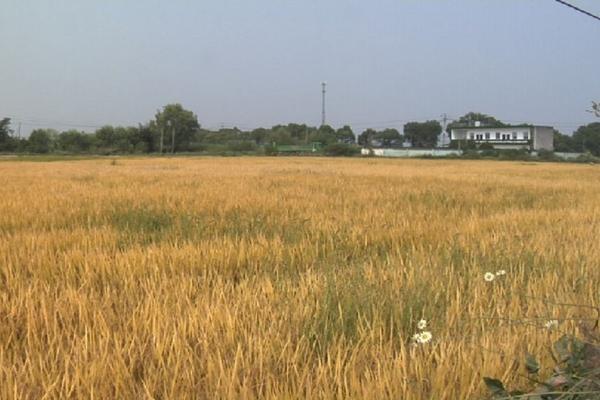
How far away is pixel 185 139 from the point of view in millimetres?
87188

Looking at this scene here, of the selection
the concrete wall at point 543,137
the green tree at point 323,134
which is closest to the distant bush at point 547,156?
the concrete wall at point 543,137

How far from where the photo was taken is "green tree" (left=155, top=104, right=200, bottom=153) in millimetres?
85062

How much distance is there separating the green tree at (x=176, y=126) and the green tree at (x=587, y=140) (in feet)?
210

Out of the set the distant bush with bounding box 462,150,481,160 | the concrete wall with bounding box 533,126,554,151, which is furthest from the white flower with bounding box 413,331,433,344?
the concrete wall with bounding box 533,126,554,151

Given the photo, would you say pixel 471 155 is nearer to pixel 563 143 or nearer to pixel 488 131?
pixel 488 131

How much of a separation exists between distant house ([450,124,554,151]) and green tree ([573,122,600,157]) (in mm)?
5527

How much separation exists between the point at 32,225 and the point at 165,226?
153 centimetres

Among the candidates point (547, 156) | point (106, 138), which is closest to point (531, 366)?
point (547, 156)

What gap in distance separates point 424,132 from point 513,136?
80.0 feet

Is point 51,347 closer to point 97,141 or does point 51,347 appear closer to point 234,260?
point 234,260

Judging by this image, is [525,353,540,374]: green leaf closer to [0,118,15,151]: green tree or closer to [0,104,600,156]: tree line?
[0,104,600,156]: tree line

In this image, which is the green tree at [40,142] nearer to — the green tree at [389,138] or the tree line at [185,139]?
the tree line at [185,139]

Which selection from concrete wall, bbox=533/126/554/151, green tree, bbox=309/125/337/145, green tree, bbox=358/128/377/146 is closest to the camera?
concrete wall, bbox=533/126/554/151

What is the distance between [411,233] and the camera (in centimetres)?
514
